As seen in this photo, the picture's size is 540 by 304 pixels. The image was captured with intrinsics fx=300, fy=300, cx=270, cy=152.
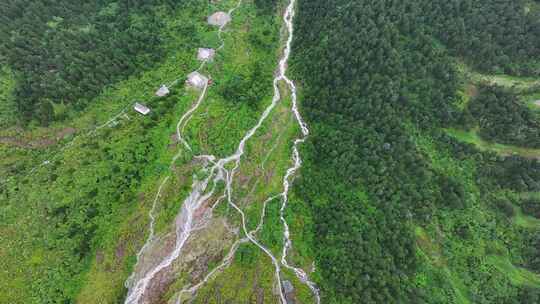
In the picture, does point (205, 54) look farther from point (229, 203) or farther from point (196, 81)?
point (229, 203)

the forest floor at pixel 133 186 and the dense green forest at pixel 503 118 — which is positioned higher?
the dense green forest at pixel 503 118

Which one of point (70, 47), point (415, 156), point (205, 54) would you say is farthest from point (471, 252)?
point (70, 47)

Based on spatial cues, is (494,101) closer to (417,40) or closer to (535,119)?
(535,119)

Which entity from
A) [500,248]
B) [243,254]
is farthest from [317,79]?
[500,248]

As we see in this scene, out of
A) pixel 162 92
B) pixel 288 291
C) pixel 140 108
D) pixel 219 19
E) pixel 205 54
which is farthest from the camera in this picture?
pixel 219 19

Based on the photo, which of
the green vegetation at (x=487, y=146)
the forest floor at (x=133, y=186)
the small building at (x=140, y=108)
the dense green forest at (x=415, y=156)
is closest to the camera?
the forest floor at (x=133, y=186)

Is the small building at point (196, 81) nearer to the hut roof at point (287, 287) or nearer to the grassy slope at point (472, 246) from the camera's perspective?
the hut roof at point (287, 287)

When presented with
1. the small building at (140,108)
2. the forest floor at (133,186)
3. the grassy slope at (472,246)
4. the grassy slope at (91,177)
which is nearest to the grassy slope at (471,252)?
the grassy slope at (472,246)
